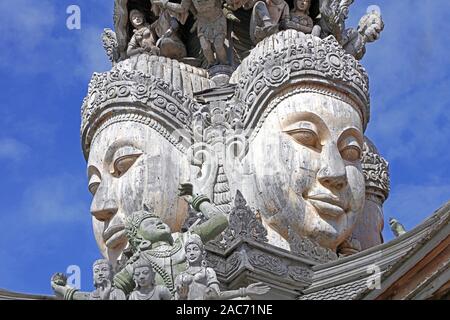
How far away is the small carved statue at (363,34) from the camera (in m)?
31.1

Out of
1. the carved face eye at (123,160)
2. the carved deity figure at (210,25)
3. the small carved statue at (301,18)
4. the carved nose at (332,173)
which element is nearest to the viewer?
the carved nose at (332,173)

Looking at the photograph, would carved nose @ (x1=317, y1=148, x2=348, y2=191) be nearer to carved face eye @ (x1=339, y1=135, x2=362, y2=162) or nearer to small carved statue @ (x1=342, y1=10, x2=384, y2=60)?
carved face eye @ (x1=339, y1=135, x2=362, y2=162)

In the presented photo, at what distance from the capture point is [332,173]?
2742cm

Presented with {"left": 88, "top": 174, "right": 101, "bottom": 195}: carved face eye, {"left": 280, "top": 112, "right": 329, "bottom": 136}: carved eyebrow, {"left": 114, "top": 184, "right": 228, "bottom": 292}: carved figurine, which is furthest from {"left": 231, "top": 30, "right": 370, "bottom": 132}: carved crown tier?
{"left": 114, "top": 184, "right": 228, "bottom": 292}: carved figurine

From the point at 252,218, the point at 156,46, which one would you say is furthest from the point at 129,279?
the point at 156,46

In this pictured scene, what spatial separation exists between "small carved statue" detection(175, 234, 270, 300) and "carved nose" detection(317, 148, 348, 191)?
5.21 metres

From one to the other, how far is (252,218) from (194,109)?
13.4 feet

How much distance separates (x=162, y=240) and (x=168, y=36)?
8061 mm

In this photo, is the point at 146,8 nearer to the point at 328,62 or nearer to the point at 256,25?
the point at 256,25

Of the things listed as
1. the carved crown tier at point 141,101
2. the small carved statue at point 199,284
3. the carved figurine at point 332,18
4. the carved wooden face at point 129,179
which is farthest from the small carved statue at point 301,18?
the small carved statue at point 199,284

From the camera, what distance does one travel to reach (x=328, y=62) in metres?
28.6

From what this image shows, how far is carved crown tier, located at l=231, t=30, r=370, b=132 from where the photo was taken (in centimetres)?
2836

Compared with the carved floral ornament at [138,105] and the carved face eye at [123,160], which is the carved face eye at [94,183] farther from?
the carved floral ornament at [138,105]

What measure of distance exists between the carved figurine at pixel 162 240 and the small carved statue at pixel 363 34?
21.2 feet
